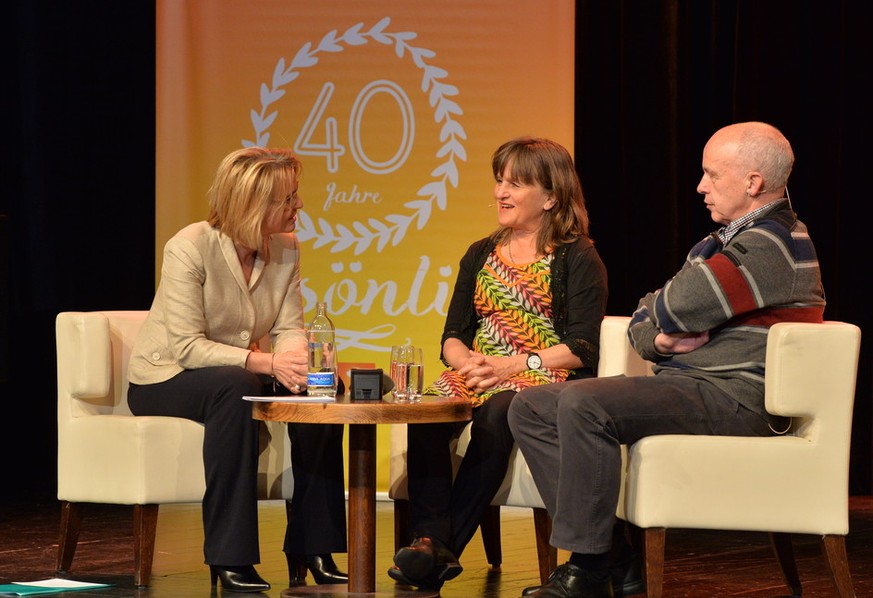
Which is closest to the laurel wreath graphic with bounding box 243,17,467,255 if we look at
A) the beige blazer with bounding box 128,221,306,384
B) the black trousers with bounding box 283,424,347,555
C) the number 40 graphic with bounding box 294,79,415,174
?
the number 40 graphic with bounding box 294,79,415,174

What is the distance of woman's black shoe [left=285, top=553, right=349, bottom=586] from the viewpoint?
12.4 ft

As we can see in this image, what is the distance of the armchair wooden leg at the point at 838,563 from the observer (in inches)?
130

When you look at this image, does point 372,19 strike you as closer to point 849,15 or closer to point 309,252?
point 309,252

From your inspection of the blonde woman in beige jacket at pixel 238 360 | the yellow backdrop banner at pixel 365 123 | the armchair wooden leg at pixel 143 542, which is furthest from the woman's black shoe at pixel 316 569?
the yellow backdrop banner at pixel 365 123

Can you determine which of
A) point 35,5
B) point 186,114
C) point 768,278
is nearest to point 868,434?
point 768,278

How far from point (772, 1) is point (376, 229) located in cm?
188

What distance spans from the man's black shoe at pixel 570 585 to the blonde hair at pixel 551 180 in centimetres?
113

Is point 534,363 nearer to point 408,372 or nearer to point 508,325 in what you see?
point 508,325

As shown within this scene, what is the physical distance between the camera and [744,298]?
3.29 meters

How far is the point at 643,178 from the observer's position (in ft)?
18.4

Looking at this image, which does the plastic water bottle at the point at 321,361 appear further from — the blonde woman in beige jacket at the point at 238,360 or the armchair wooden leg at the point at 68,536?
the armchair wooden leg at the point at 68,536

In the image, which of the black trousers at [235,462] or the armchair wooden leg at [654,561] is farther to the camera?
the black trousers at [235,462]

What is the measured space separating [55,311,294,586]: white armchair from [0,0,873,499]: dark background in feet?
4.52

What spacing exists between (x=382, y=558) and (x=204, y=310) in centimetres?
102
